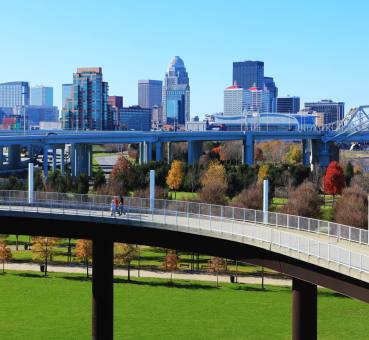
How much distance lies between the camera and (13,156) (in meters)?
126

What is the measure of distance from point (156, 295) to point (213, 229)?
1484 cm

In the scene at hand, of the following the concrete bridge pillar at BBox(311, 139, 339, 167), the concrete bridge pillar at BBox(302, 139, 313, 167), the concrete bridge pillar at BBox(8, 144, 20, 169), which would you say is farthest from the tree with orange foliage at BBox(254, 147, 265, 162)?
the concrete bridge pillar at BBox(8, 144, 20, 169)

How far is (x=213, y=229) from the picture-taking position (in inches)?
1332

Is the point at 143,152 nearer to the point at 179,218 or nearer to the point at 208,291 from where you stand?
the point at 208,291

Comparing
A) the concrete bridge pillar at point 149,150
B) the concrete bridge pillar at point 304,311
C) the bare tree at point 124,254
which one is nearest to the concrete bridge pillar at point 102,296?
the concrete bridge pillar at point 304,311

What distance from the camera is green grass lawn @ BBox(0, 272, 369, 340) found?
3925cm

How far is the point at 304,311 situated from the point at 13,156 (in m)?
101

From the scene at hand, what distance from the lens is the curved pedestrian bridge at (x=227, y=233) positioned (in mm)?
26672

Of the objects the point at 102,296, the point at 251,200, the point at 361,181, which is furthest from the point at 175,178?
the point at 102,296

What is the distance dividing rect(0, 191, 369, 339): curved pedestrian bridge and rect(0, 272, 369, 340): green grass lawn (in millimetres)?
5332

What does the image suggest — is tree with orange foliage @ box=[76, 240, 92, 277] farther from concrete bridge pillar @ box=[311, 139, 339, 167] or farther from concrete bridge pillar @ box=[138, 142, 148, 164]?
concrete bridge pillar @ box=[311, 139, 339, 167]

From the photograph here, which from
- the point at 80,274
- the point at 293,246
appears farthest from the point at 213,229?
the point at 80,274

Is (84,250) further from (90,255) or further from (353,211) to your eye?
(353,211)

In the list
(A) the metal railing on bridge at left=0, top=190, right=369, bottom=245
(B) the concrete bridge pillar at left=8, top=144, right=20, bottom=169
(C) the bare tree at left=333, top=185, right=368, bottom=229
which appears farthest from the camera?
(B) the concrete bridge pillar at left=8, top=144, right=20, bottom=169
